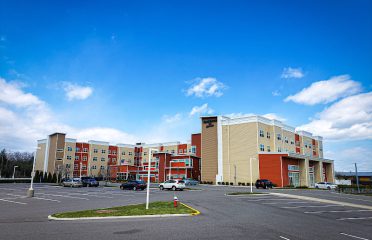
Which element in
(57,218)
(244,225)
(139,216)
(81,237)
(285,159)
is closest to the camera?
(81,237)

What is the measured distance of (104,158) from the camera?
4092 inches

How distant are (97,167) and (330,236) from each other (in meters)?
98.3

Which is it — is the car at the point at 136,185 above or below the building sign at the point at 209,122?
below

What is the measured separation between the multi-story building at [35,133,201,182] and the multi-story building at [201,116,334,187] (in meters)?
8.48

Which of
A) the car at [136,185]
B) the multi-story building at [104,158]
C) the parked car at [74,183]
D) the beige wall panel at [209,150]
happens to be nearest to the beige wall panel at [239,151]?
the beige wall panel at [209,150]

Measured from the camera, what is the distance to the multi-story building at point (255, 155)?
60562 mm

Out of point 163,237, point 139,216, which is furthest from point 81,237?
point 139,216

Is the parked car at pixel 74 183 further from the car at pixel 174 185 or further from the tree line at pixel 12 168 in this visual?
the tree line at pixel 12 168

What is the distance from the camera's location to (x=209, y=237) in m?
10.4

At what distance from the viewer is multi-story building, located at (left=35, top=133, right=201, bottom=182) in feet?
262

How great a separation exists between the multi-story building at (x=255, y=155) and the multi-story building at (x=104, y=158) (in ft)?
27.8

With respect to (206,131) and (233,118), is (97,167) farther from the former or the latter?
(233,118)

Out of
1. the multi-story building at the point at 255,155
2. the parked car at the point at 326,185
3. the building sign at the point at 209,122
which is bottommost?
the parked car at the point at 326,185

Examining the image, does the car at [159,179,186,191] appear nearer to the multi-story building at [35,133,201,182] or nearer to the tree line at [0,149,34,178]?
the multi-story building at [35,133,201,182]
